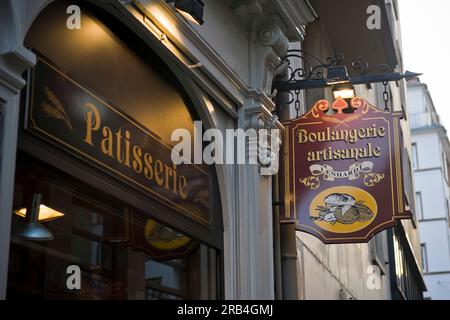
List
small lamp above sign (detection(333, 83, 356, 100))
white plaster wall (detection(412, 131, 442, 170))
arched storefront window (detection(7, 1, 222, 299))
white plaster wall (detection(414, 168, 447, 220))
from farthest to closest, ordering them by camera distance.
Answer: white plaster wall (detection(412, 131, 442, 170))
white plaster wall (detection(414, 168, 447, 220))
small lamp above sign (detection(333, 83, 356, 100))
arched storefront window (detection(7, 1, 222, 299))

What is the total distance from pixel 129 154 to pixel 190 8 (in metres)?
1.20

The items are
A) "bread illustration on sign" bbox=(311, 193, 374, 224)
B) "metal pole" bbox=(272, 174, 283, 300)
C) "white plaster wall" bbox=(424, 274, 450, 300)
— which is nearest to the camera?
"bread illustration on sign" bbox=(311, 193, 374, 224)

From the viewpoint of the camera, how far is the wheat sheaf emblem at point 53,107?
5193 mm

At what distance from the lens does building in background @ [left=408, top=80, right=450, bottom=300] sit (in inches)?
1726

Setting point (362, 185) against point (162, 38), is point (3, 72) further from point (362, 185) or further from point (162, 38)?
point (362, 185)

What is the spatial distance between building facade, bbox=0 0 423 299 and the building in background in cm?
3507

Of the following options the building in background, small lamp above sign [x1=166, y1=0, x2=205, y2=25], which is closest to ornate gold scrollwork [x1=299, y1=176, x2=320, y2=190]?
small lamp above sign [x1=166, y1=0, x2=205, y2=25]

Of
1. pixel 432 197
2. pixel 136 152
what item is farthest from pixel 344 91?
pixel 432 197

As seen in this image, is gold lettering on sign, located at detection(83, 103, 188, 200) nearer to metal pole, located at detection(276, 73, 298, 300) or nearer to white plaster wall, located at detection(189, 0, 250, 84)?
white plaster wall, located at detection(189, 0, 250, 84)

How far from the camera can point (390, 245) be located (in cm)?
2067

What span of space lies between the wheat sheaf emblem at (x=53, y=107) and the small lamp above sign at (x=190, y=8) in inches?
53.0

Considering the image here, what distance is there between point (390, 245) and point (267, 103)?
1289 cm

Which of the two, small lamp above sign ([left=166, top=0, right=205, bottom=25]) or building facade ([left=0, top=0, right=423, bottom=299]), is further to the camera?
small lamp above sign ([left=166, top=0, right=205, bottom=25])

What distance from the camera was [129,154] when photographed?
249 inches
